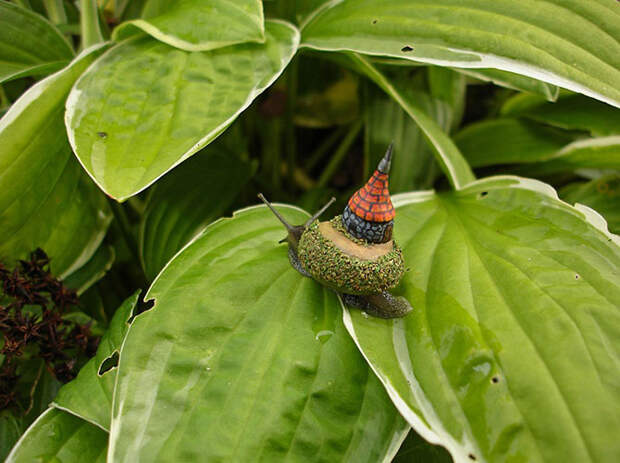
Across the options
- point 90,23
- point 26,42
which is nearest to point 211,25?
point 90,23

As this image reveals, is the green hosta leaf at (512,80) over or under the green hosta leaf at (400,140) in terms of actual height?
over

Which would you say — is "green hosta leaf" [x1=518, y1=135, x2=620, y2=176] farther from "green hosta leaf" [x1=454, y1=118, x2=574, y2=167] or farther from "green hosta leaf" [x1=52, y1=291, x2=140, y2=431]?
"green hosta leaf" [x1=52, y1=291, x2=140, y2=431]

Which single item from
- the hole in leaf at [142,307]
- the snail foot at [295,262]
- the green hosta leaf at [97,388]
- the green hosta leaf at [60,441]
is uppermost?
the snail foot at [295,262]

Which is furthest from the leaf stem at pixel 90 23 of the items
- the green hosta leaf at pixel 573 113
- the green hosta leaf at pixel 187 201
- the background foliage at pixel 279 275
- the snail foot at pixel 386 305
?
the green hosta leaf at pixel 573 113

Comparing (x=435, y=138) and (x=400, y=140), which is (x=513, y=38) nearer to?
(x=435, y=138)

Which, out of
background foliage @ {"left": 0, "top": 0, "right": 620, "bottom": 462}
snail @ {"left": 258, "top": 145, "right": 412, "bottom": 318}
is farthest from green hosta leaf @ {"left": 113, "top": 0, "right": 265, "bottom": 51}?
snail @ {"left": 258, "top": 145, "right": 412, "bottom": 318}

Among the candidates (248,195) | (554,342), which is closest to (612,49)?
(554,342)

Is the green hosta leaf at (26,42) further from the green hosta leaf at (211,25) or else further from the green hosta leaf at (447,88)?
the green hosta leaf at (447,88)

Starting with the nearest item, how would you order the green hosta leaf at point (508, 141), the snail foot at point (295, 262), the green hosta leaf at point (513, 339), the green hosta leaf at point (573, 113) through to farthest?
the green hosta leaf at point (513, 339) → the snail foot at point (295, 262) → the green hosta leaf at point (573, 113) → the green hosta leaf at point (508, 141)
